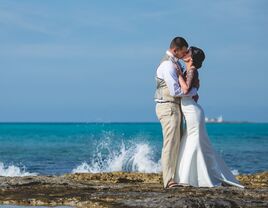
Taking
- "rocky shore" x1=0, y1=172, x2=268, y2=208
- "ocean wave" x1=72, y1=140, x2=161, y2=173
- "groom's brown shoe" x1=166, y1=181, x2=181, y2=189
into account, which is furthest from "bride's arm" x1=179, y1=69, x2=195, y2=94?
"ocean wave" x1=72, y1=140, x2=161, y2=173

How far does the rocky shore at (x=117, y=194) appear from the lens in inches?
380

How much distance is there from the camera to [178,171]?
1159 centimetres

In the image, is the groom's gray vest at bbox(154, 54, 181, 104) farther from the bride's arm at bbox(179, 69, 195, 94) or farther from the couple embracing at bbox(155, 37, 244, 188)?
the bride's arm at bbox(179, 69, 195, 94)

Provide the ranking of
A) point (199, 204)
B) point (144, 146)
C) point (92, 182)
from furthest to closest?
point (144, 146) < point (92, 182) < point (199, 204)

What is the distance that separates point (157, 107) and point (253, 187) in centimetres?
186

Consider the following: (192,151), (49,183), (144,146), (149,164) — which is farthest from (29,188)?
(144,146)

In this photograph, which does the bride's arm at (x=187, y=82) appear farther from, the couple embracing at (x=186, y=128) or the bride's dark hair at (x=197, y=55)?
the bride's dark hair at (x=197, y=55)

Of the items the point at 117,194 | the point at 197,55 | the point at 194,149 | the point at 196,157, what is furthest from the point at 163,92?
the point at 117,194

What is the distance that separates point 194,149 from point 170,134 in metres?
0.41

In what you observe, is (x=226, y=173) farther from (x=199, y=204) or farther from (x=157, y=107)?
(x=199, y=204)

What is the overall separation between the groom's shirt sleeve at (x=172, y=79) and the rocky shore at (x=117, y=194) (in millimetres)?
1353

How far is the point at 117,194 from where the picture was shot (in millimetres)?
10500

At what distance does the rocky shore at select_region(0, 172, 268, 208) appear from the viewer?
9.65 meters

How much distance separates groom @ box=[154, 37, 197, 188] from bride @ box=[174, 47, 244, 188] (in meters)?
0.10
